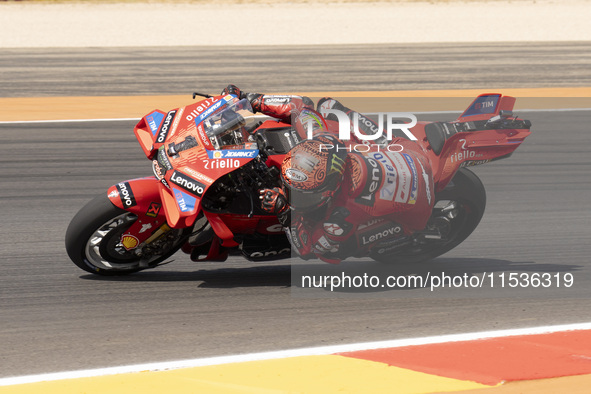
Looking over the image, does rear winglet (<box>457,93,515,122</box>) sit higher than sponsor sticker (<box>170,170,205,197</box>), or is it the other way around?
rear winglet (<box>457,93,515,122</box>)

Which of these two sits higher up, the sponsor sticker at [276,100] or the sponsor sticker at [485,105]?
the sponsor sticker at [485,105]

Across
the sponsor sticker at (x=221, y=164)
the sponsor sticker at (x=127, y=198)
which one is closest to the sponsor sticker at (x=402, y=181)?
the sponsor sticker at (x=221, y=164)

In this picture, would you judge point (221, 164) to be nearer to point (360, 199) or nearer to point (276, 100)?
point (276, 100)

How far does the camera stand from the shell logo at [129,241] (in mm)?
5988

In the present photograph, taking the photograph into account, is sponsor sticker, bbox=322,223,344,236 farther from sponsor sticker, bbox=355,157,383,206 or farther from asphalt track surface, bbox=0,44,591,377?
asphalt track surface, bbox=0,44,591,377

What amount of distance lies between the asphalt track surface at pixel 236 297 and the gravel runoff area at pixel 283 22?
16461mm

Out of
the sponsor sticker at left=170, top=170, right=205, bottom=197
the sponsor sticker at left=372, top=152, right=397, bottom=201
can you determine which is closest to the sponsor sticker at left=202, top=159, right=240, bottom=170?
Result: the sponsor sticker at left=170, top=170, right=205, bottom=197

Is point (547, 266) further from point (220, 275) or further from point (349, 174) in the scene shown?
point (220, 275)

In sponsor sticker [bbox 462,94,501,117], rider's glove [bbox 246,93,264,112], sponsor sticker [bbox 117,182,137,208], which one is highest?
sponsor sticker [bbox 462,94,501,117]

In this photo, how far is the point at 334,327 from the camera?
5285mm

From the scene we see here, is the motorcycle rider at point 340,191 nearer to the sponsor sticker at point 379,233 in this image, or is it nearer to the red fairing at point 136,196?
the sponsor sticker at point 379,233

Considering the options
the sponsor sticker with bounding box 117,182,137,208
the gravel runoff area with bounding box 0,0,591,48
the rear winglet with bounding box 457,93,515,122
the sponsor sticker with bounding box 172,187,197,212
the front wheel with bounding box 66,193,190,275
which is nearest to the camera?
the sponsor sticker with bounding box 172,187,197,212

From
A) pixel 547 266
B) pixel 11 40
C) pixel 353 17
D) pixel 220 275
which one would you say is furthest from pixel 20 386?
pixel 353 17

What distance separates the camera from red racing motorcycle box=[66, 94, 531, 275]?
5.67 meters
